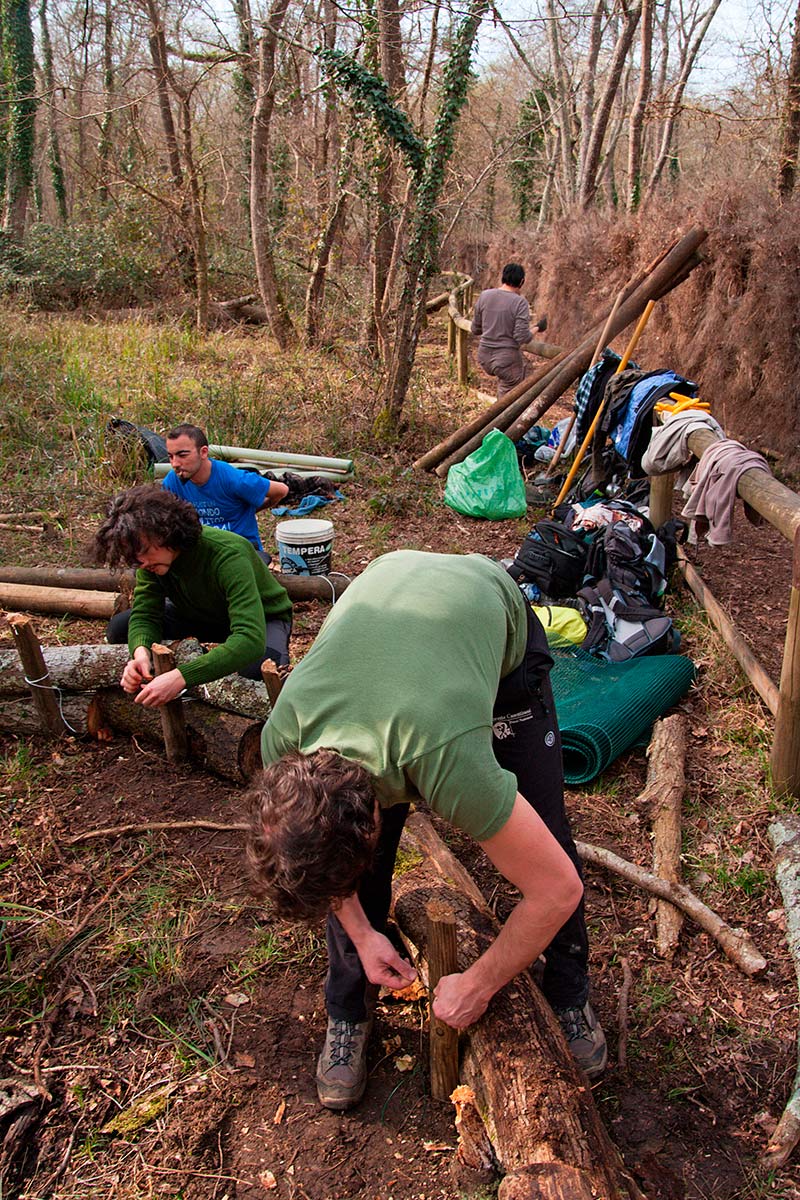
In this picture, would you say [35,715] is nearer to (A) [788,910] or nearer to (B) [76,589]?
(B) [76,589]

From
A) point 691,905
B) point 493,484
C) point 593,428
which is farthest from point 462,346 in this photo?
point 691,905

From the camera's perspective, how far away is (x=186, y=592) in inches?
138

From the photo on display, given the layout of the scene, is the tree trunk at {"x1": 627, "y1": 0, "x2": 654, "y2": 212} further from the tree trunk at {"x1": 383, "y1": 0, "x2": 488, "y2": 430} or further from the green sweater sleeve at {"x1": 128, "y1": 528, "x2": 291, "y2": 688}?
the green sweater sleeve at {"x1": 128, "y1": 528, "x2": 291, "y2": 688}

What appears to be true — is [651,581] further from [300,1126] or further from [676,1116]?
[300,1126]

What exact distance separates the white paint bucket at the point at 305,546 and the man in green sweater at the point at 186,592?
1463 mm

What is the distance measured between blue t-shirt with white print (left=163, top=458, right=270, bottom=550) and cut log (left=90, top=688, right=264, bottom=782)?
1124 millimetres

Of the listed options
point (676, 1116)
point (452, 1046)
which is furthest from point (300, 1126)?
point (676, 1116)

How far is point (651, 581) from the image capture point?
185 inches

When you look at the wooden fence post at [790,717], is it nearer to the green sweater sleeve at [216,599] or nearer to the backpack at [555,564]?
the backpack at [555,564]

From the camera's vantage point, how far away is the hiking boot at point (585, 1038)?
90.1 inches

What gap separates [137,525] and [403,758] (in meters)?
1.92

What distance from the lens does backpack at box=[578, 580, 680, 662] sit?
4.25 metres

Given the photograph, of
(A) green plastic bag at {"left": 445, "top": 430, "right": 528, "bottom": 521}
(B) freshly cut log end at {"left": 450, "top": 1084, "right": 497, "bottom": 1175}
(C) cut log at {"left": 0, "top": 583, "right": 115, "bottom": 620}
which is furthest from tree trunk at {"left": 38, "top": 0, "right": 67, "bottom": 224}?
(B) freshly cut log end at {"left": 450, "top": 1084, "right": 497, "bottom": 1175}

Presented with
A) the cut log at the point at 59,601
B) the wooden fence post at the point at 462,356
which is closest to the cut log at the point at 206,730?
the cut log at the point at 59,601
